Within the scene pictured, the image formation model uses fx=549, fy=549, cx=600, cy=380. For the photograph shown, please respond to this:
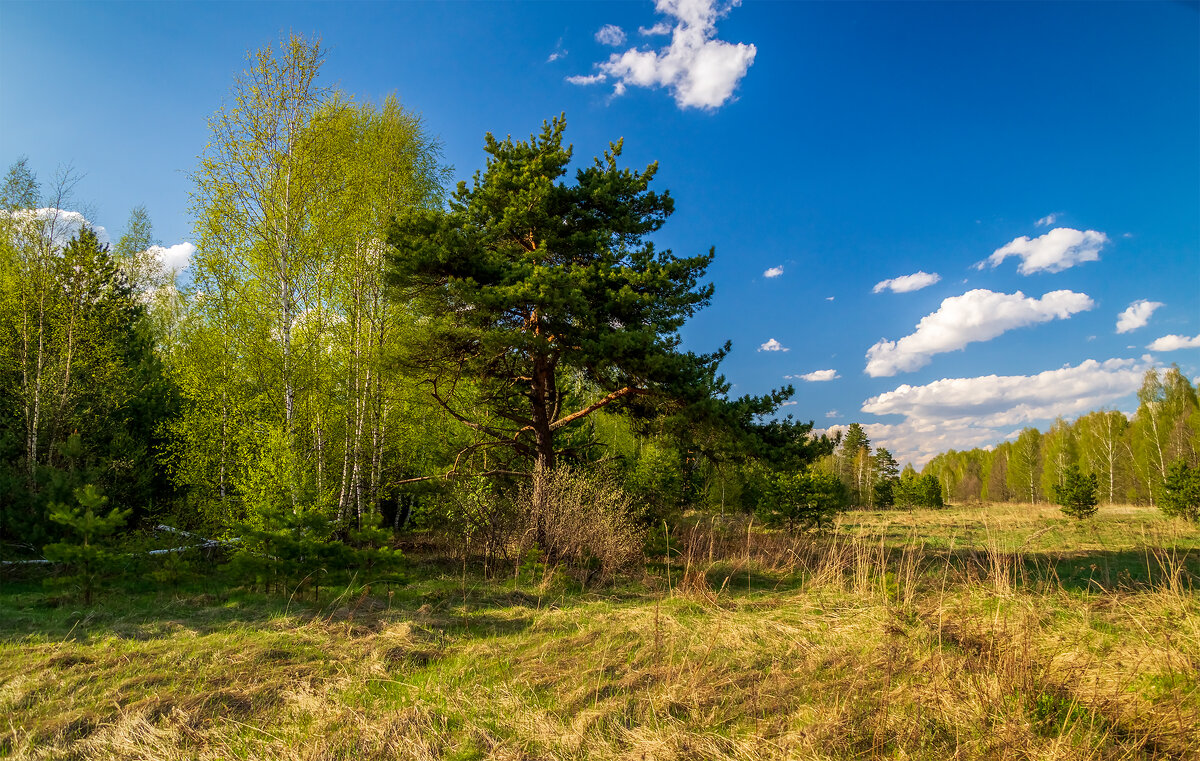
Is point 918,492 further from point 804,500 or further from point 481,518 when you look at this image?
point 481,518

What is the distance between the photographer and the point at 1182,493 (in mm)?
17641

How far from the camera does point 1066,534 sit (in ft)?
54.3

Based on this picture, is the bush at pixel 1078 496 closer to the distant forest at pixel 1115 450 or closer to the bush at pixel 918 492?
the distant forest at pixel 1115 450

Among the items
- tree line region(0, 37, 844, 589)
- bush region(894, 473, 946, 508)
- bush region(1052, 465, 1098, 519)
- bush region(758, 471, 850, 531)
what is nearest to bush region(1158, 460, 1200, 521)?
bush region(1052, 465, 1098, 519)

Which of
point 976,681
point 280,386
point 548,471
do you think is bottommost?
point 976,681

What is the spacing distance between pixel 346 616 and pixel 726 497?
21983 millimetres

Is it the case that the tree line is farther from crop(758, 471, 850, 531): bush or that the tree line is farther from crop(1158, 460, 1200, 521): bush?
crop(1158, 460, 1200, 521): bush

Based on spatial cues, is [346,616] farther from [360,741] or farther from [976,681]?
[976,681]

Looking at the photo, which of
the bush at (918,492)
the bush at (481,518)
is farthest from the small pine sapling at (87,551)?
the bush at (918,492)

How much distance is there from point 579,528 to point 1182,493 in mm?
20702

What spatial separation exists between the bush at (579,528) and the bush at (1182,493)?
19.1 metres

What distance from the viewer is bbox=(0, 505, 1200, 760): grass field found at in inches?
120

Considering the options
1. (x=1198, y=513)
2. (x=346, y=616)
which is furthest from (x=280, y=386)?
(x=1198, y=513)

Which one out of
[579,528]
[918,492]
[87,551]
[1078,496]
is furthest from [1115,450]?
[87,551]
